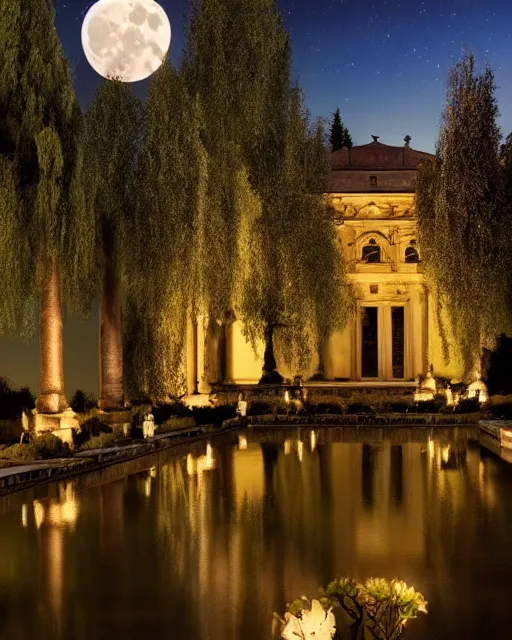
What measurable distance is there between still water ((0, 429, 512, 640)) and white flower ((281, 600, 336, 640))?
Answer: 1466mm

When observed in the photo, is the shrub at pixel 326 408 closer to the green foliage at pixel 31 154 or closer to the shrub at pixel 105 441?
the shrub at pixel 105 441

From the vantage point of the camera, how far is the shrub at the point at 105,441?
55.4 feet

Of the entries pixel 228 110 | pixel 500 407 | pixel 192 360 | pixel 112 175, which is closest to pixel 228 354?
pixel 192 360

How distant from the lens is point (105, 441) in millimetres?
17281

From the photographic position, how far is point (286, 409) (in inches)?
1051

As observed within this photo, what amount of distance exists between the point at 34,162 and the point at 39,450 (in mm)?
4863

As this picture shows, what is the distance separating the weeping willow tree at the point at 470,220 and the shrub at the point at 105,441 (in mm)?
12402

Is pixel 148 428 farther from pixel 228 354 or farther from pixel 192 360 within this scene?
pixel 228 354

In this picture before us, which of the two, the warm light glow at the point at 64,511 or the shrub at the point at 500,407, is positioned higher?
the shrub at the point at 500,407

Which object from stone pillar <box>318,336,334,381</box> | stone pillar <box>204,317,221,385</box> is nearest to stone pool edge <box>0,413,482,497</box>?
stone pillar <box>204,317,221,385</box>

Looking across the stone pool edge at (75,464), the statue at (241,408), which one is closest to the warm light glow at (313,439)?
the stone pool edge at (75,464)

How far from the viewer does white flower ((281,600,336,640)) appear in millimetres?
4586

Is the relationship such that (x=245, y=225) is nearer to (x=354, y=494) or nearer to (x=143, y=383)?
(x=143, y=383)

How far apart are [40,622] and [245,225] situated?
58.5ft
